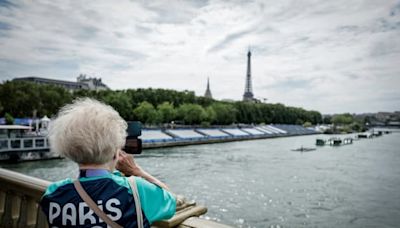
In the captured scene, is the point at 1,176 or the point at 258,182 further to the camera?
the point at 258,182

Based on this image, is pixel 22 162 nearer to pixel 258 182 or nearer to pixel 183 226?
pixel 258 182

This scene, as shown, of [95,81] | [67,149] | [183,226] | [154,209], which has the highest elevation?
[95,81]

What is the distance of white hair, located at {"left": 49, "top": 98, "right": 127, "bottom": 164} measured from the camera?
3.41 ft

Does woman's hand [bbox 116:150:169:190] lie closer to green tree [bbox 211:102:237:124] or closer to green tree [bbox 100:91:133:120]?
green tree [bbox 100:91:133:120]

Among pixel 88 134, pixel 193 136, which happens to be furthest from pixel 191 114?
pixel 88 134

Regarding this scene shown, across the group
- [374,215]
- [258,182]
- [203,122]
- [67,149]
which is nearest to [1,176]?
[67,149]

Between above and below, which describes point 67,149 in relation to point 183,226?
above

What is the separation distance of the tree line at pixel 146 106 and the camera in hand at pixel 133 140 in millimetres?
20393

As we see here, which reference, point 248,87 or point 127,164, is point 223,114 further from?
point 127,164

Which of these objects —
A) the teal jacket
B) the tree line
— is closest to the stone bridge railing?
the teal jacket

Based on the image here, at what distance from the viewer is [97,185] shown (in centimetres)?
100

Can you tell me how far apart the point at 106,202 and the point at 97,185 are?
61mm

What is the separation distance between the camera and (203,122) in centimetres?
5512

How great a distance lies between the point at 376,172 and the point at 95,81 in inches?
3485
